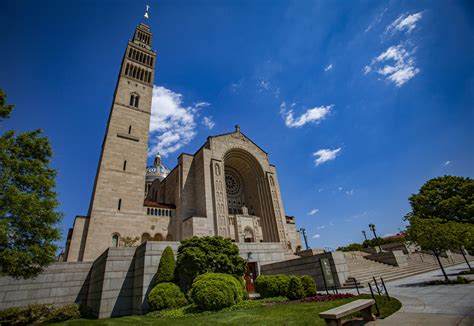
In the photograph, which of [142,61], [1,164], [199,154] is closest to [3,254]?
[1,164]

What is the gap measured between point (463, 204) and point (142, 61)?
173 feet

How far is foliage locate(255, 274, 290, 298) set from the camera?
39.9 feet

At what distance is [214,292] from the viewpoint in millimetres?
10141

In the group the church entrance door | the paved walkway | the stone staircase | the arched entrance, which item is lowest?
the paved walkway

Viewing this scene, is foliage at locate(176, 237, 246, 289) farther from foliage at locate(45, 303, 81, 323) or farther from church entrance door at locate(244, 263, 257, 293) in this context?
foliage at locate(45, 303, 81, 323)

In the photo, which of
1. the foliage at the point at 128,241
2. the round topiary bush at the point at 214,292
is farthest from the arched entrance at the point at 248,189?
the round topiary bush at the point at 214,292

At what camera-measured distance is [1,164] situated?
10789 mm

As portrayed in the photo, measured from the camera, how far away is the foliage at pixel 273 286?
12.2 m

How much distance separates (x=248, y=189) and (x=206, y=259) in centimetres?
2621

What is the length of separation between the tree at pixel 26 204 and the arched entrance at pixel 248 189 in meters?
23.9

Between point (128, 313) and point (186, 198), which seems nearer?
point (128, 313)

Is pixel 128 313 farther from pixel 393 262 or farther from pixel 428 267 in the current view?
pixel 428 267

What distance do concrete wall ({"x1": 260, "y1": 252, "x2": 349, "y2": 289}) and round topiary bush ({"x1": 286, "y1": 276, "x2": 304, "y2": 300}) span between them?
3019 mm

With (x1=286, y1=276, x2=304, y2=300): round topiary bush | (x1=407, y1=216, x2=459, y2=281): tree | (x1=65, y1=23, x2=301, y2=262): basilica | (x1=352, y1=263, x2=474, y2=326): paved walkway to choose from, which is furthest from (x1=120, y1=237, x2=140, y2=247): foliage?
(x1=407, y1=216, x2=459, y2=281): tree
